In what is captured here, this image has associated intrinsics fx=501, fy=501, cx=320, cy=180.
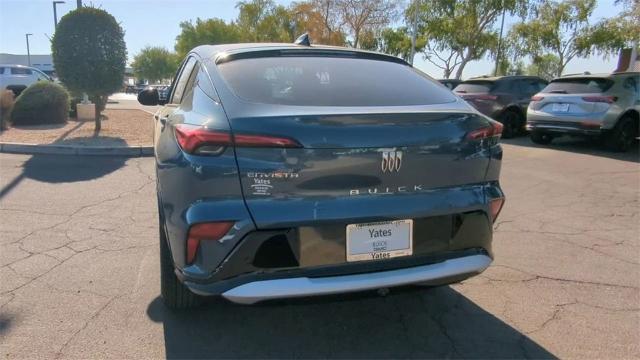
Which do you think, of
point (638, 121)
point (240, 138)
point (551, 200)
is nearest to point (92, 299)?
point (240, 138)

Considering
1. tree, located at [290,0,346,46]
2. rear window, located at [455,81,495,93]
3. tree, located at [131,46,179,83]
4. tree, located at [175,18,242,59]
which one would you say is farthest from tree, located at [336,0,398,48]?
tree, located at [131,46,179,83]

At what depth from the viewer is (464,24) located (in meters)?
31.7

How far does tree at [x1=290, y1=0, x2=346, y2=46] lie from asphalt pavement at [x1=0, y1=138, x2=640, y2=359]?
34495 mm

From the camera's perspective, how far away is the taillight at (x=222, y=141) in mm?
2285

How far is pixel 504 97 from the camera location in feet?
41.5

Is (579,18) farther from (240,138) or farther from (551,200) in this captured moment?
(240,138)

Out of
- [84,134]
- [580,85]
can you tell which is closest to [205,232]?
[84,134]

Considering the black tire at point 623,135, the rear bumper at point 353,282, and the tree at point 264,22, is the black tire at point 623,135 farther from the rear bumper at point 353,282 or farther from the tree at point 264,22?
the tree at point 264,22

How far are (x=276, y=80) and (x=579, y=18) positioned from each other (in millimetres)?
40003

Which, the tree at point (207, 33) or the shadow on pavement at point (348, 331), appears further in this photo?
the tree at point (207, 33)

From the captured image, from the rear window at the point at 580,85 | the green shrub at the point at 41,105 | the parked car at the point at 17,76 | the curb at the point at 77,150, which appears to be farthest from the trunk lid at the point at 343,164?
the parked car at the point at 17,76

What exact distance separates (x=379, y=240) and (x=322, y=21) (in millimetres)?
38307

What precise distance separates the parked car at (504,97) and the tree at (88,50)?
814cm

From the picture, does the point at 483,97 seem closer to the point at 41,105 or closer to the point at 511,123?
the point at 511,123
